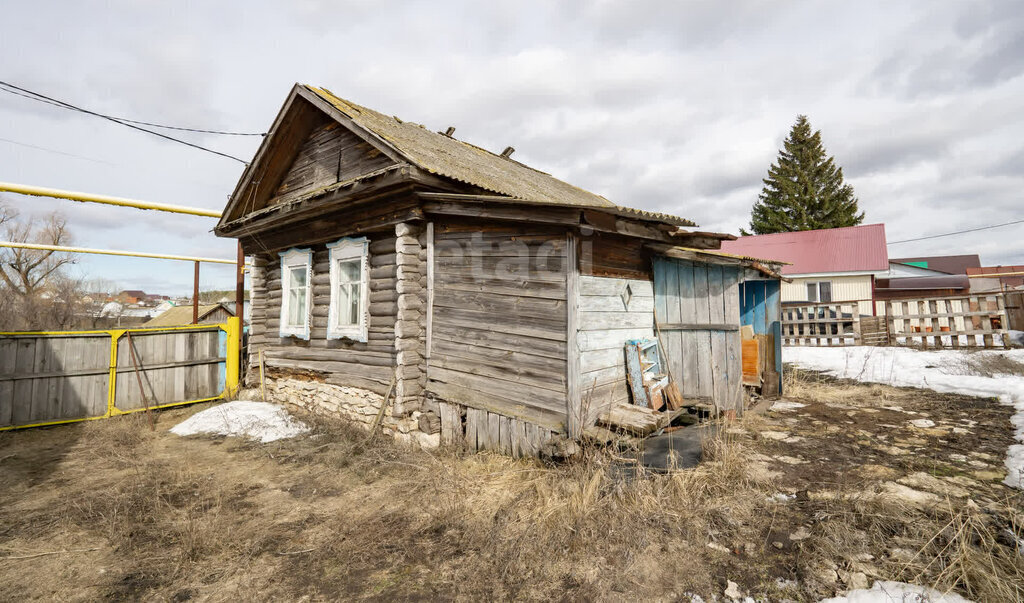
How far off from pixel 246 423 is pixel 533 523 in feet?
21.3

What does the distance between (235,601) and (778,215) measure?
36432mm

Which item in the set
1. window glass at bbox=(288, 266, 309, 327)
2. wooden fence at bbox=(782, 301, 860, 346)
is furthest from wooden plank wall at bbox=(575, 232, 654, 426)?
wooden fence at bbox=(782, 301, 860, 346)

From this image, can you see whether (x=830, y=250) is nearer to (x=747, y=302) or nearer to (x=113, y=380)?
(x=747, y=302)

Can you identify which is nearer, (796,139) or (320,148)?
(320,148)

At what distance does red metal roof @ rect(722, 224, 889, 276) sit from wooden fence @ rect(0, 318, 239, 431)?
905 inches

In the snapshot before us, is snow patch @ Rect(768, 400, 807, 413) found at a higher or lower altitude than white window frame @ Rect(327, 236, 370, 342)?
lower

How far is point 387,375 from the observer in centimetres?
677

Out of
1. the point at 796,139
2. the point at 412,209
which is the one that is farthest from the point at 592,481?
the point at 796,139

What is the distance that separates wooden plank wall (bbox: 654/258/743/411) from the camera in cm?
606

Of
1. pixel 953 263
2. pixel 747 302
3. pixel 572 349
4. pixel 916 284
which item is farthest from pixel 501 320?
pixel 953 263

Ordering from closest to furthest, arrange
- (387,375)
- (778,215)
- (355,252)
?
(387,375) < (355,252) < (778,215)

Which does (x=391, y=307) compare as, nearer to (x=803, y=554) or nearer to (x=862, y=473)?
(x=803, y=554)

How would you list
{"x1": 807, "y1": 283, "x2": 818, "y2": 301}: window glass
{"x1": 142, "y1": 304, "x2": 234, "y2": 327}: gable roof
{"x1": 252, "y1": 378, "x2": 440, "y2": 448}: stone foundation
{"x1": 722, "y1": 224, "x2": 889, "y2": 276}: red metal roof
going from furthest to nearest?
1. {"x1": 142, "y1": 304, "x2": 234, "y2": 327}: gable roof
2. {"x1": 807, "y1": 283, "x2": 818, "y2": 301}: window glass
3. {"x1": 722, "y1": 224, "x2": 889, "y2": 276}: red metal roof
4. {"x1": 252, "y1": 378, "x2": 440, "y2": 448}: stone foundation

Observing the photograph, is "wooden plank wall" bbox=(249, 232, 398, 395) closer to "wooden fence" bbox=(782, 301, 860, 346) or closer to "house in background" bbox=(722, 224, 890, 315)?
"wooden fence" bbox=(782, 301, 860, 346)
